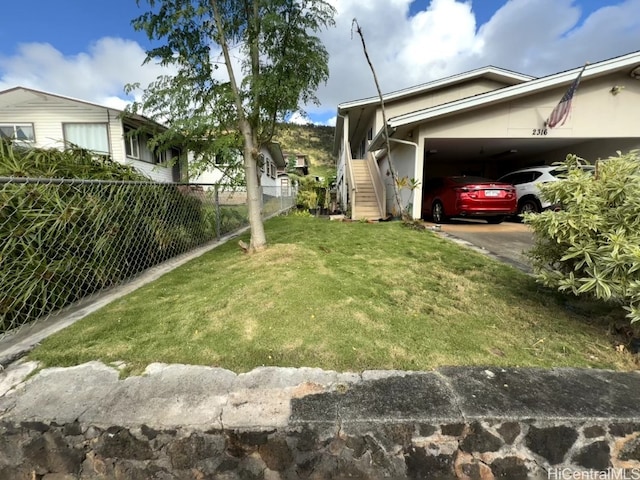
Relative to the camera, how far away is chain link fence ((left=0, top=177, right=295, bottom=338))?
2.68m

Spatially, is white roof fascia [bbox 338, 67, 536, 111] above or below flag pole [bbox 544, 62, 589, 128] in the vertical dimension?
above

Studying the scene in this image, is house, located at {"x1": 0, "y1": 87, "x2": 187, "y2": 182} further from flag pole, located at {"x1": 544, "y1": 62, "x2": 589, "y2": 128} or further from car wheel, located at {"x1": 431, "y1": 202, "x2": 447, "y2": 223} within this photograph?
flag pole, located at {"x1": 544, "y1": 62, "x2": 589, "y2": 128}

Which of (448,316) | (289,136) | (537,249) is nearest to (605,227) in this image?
(537,249)

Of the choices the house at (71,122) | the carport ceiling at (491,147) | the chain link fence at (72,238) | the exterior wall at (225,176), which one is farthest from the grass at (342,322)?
the house at (71,122)

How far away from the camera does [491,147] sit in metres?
11.2

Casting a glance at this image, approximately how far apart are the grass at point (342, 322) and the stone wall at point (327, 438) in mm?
373

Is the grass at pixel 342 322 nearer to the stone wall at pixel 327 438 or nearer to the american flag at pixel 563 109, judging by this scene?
the stone wall at pixel 327 438

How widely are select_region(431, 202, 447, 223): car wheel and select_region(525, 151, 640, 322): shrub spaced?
656 cm

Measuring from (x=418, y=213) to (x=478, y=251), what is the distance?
380 cm

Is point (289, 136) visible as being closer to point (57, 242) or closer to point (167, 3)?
point (167, 3)

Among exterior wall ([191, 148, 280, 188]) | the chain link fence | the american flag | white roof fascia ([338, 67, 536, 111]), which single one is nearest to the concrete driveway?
the american flag

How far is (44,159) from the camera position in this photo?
3459 millimetres

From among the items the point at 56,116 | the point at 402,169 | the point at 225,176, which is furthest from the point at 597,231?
the point at 56,116

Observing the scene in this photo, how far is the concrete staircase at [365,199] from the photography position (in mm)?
10609
